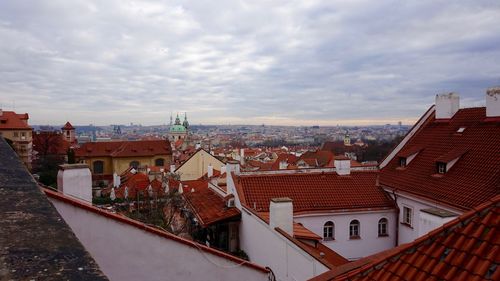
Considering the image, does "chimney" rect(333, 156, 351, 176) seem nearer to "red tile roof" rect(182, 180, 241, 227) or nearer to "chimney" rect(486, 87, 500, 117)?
"red tile roof" rect(182, 180, 241, 227)

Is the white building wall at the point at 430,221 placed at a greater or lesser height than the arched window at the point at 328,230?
greater

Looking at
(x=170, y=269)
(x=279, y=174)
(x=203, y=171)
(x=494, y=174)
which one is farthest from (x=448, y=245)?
(x=203, y=171)

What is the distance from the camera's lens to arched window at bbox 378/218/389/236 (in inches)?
677

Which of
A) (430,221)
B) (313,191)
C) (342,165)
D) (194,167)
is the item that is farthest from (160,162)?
(430,221)

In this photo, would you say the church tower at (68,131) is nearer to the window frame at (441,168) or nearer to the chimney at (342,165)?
the chimney at (342,165)

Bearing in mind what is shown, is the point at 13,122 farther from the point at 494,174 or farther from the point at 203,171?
the point at 494,174

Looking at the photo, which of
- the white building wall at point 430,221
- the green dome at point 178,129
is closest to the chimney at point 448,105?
the white building wall at point 430,221

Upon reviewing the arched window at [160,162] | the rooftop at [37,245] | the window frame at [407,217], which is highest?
the rooftop at [37,245]

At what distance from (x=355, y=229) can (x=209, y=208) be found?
6040 millimetres

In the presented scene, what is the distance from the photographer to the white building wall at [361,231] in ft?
53.3

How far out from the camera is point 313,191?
55.5ft

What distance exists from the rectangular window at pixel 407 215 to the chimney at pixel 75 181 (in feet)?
42.9

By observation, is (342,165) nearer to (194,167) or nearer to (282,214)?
(282,214)

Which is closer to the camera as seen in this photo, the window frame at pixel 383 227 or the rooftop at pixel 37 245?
the rooftop at pixel 37 245
